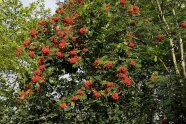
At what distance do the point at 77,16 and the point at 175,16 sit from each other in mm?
3549

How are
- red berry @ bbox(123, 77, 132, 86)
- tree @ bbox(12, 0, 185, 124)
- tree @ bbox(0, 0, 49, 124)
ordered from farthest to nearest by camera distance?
tree @ bbox(0, 0, 49, 124) → tree @ bbox(12, 0, 185, 124) → red berry @ bbox(123, 77, 132, 86)

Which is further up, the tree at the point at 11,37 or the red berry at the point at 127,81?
the tree at the point at 11,37

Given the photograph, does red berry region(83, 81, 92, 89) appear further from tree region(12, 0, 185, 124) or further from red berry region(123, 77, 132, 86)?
red berry region(123, 77, 132, 86)

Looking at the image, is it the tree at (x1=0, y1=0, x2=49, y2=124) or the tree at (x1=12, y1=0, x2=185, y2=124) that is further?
the tree at (x1=0, y1=0, x2=49, y2=124)

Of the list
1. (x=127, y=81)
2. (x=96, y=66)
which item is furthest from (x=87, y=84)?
(x=127, y=81)

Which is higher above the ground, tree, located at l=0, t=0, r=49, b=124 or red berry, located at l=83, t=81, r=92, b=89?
tree, located at l=0, t=0, r=49, b=124

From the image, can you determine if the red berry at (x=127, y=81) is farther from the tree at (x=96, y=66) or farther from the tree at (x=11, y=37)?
the tree at (x=11, y=37)

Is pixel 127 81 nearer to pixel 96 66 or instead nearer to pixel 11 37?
pixel 96 66

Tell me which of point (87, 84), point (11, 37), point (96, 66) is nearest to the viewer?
point (87, 84)

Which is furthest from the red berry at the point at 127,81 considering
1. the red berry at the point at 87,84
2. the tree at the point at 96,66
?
the red berry at the point at 87,84

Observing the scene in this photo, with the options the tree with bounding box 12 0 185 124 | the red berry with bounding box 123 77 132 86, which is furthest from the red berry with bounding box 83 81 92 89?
the red berry with bounding box 123 77 132 86

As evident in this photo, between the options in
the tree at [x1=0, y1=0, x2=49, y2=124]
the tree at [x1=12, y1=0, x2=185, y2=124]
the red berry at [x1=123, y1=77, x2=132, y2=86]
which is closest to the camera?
the red berry at [x1=123, y1=77, x2=132, y2=86]

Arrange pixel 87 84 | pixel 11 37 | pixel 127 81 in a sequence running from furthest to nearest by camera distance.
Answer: pixel 11 37 < pixel 87 84 < pixel 127 81

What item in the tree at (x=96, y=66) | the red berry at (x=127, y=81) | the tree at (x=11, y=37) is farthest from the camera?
the tree at (x=11, y=37)
